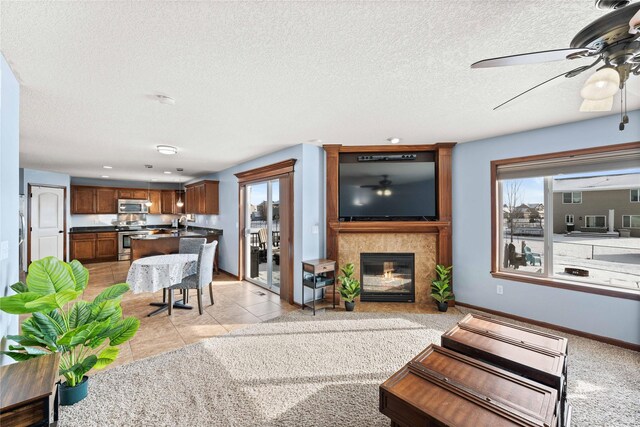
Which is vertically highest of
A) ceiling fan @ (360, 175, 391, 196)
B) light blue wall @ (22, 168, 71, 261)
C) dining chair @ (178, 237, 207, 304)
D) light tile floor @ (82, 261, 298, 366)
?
light blue wall @ (22, 168, 71, 261)

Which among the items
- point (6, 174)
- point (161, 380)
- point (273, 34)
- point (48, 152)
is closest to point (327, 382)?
point (161, 380)

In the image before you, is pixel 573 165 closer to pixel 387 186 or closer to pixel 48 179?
pixel 387 186

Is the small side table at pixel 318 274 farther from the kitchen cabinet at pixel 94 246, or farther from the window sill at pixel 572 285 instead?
the kitchen cabinet at pixel 94 246

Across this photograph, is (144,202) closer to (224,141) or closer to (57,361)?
(224,141)

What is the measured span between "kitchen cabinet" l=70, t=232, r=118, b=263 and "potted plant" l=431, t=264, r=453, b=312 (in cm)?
835

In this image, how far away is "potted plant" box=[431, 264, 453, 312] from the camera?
3.83 m

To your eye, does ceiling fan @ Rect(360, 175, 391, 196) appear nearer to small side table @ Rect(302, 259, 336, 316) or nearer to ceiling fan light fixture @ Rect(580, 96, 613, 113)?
small side table @ Rect(302, 259, 336, 316)

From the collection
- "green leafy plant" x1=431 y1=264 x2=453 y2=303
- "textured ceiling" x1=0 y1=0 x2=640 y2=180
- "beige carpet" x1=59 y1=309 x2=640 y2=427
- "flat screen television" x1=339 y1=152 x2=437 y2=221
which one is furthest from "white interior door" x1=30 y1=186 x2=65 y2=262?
"green leafy plant" x1=431 y1=264 x2=453 y2=303

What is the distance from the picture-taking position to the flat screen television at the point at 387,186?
4.05 meters

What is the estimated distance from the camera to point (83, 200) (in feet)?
24.4

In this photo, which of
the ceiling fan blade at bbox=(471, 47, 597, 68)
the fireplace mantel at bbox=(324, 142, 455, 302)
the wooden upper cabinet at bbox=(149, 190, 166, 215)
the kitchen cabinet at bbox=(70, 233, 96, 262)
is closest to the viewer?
the ceiling fan blade at bbox=(471, 47, 597, 68)

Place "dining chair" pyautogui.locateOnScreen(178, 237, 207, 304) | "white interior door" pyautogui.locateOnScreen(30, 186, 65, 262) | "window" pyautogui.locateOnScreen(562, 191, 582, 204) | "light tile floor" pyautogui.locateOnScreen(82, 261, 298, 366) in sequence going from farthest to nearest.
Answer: "white interior door" pyautogui.locateOnScreen(30, 186, 65, 262) < "dining chair" pyautogui.locateOnScreen(178, 237, 207, 304) < "window" pyautogui.locateOnScreen(562, 191, 582, 204) < "light tile floor" pyautogui.locateOnScreen(82, 261, 298, 366)

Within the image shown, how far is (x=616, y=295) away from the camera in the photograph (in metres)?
2.85

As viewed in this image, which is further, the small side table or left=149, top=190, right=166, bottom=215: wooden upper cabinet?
left=149, top=190, right=166, bottom=215: wooden upper cabinet
